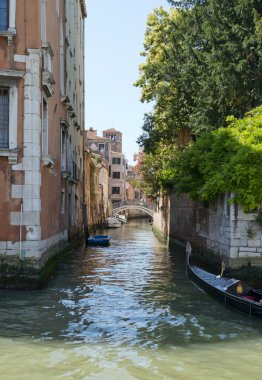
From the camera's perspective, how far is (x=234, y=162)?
1108 cm

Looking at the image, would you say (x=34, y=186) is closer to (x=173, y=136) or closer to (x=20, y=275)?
(x=20, y=275)

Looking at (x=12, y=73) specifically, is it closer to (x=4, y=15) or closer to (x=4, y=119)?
(x=4, y=119)

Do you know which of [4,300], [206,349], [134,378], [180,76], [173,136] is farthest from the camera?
[173,136]

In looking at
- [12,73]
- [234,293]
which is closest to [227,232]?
[234,293]

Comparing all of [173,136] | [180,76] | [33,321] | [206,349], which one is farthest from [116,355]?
[173,136]

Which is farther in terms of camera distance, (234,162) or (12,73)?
(234,162)

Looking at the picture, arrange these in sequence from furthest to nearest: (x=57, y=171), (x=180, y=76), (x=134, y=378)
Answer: (x=180, y=76) < (x=57, y=171) < (x=134, y=378)

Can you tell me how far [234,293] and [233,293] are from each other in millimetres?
18

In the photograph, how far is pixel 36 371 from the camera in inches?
219

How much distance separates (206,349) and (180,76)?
1272 cm

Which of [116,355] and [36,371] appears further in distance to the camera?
[116,355]

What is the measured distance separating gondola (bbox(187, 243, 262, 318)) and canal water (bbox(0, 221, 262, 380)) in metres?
0.17

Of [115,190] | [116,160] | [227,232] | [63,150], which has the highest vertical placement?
[116,160]

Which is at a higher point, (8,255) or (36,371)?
(8,255)
